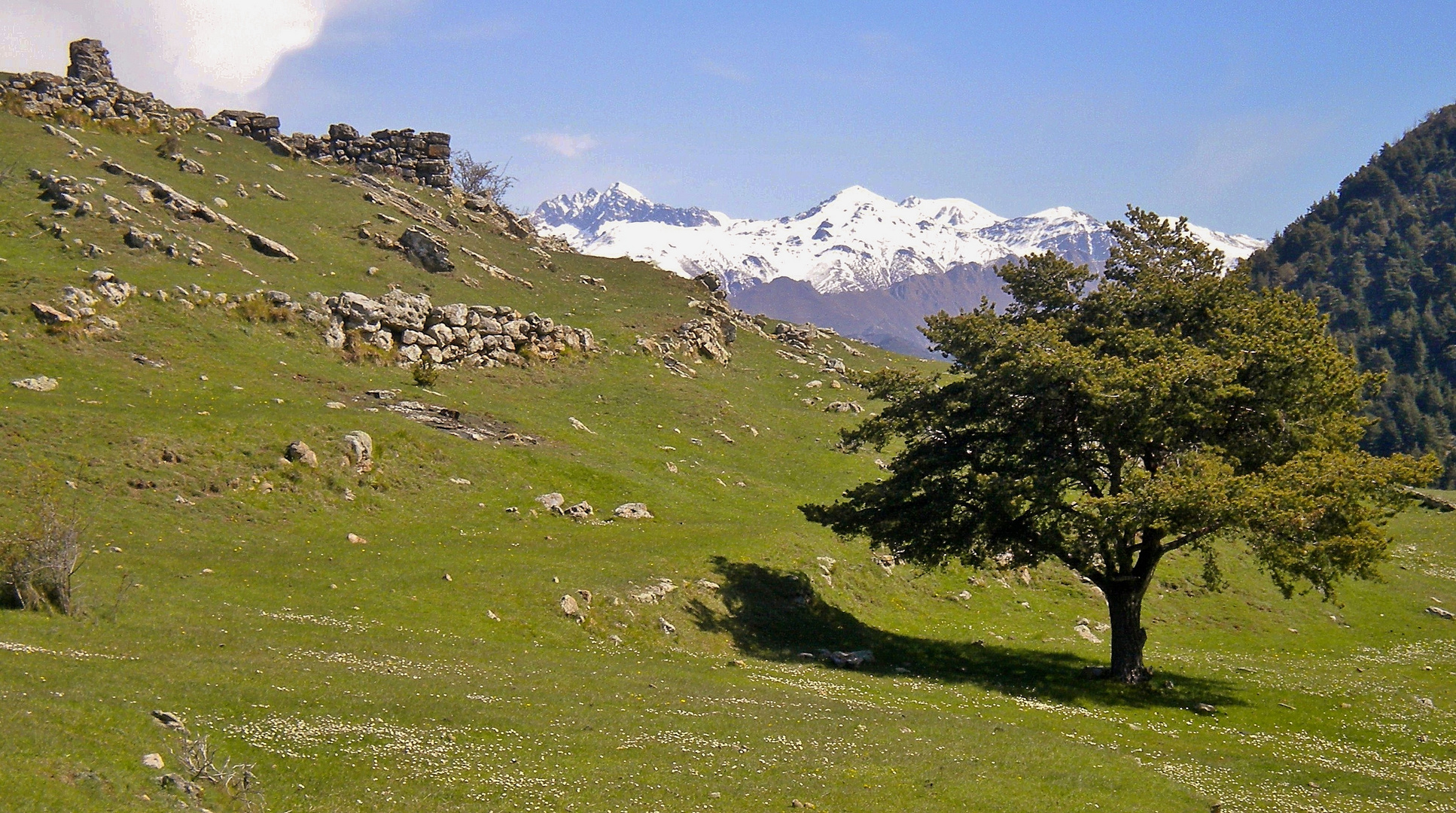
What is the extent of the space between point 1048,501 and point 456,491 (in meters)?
31.4

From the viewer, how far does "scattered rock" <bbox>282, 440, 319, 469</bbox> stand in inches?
1873

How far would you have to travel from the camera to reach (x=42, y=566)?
28.3 metres

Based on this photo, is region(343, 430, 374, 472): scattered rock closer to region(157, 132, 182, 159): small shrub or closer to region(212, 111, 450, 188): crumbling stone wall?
region(157, 132, 182, 159): small shrub

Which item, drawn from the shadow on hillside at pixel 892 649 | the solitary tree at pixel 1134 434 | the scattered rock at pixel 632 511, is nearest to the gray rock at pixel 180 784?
the shadow on hillside at pixel 892 649

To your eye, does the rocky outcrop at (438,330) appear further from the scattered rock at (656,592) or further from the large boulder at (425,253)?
the scattered rock at (656,592)

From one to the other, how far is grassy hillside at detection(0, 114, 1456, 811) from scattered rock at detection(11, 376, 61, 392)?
0.93 meters

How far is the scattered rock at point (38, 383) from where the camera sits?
157 ft

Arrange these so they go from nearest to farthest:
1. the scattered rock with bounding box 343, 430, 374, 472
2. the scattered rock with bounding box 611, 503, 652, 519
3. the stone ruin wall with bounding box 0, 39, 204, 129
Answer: the scattered rock with bounding box 343, 430, 374, 472, the scattered rock with bounding box 611, 503, 652, 519, the stone ruin wall with bounding box 0, 39, 204, 129

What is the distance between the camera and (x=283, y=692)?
81.3 ft

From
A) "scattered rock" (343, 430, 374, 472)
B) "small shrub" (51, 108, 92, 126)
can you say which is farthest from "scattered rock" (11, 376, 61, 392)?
"small shrub" (51, 108, 92, 126)

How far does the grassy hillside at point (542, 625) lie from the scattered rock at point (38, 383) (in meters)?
0.93

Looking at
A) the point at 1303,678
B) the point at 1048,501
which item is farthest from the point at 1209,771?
the point at 1303,678

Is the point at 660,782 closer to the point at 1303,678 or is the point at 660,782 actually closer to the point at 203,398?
the point at 1303,678

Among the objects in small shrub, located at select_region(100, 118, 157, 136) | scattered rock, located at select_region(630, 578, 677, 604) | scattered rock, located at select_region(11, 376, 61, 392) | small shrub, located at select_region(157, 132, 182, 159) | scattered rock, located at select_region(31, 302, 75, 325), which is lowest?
scattered rock, located at select_region(630, 578, 677, 604)
